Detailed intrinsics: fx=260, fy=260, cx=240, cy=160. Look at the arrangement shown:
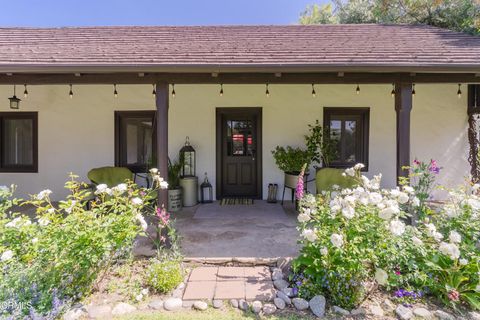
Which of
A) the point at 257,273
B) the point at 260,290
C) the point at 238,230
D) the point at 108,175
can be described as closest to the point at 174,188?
the point at 108,175

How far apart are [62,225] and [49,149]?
13.6 feet

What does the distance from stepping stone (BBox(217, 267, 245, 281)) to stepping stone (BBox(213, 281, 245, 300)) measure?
69mm

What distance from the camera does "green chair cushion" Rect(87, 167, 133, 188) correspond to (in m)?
4.61

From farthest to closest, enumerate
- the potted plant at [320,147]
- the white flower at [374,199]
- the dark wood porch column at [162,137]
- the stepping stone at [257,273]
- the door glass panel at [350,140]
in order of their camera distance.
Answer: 1. the door glass panel at [350,140]
2. the potted plant at [320,147]
3. the dark wood porch column at [162,137]
4. the stepping stone at [257,273]
5. the white flower at [374,199]

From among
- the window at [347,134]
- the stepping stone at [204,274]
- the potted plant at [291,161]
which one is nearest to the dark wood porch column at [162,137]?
the stepping stone at [204,274]

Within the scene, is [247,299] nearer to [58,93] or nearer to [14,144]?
[58,93]

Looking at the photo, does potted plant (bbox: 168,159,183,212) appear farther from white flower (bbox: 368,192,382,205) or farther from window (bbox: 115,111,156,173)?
white flower (bbox: 368,192,382,205)

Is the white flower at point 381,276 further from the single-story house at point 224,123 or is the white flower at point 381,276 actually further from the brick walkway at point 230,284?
the single-story house at point 224,123

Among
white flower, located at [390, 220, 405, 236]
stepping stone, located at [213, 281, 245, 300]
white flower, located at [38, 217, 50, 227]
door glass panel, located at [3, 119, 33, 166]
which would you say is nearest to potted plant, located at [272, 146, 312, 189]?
stepping stone, located at [213, 281, 245, 300]

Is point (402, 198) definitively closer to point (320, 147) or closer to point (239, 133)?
point (320, 147)

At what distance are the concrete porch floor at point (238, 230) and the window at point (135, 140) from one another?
5.13ft

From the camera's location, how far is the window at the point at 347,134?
550cm

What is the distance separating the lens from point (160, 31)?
580 centimetres

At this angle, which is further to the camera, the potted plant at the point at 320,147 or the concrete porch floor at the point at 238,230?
the potted plant at the point at 320,147
